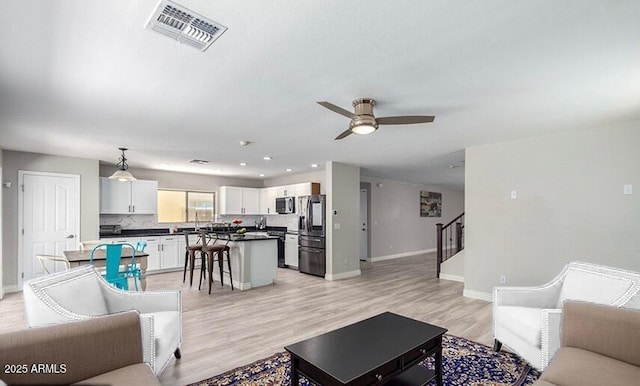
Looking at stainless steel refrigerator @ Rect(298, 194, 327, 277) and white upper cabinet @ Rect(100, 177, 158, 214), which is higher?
white upper cabinet @ Rect(100, 177, 158, 214)

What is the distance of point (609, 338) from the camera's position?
1958mm

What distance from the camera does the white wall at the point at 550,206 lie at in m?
3.81

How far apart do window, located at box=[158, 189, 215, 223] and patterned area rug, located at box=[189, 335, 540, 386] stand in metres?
6.27

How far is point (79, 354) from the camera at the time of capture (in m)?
1.67

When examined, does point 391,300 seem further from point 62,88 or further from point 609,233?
point 62,88

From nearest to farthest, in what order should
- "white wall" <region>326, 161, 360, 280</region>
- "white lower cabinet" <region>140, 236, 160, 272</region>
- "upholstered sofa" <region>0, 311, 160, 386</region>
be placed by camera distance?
"upholstered sofa" <region>0, 311, 160, 386</region> < "white wall" <region>326, 161, 360, 280</region> < "white lower cabinet" <region>140, 236, 160, 272</region>

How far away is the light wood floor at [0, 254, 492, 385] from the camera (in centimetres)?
300

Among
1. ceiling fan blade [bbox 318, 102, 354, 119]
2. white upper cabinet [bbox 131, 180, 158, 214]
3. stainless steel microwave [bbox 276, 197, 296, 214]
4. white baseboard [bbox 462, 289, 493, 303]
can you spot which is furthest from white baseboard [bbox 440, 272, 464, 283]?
white upper cabinet [bbox 131, 180, 158, 214]

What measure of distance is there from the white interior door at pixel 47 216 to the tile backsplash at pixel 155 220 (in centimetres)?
117

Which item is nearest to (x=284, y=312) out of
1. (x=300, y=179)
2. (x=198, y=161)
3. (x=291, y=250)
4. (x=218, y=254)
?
(x=218, y=254)

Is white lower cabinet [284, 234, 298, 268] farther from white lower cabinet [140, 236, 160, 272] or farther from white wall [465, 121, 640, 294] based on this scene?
white wall [465, 121, 640, 294]

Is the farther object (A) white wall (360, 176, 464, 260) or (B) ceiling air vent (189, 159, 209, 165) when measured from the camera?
(A) white wall (360, 176, 464, 260)

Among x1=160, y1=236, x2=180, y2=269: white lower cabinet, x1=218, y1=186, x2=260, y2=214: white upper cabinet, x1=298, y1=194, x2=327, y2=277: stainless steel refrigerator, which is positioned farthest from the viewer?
x1=218, y1=186, x2=260, y2=214: white upper cabinet

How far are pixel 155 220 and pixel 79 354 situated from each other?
6714mm
